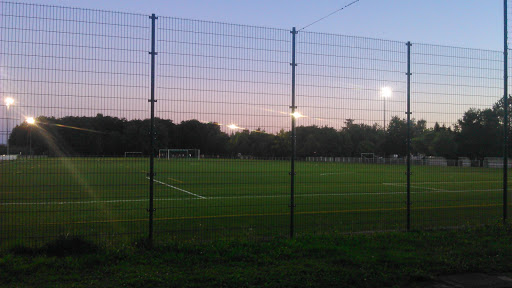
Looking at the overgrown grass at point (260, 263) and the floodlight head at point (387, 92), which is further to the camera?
the floodlight head at point (387, 92)

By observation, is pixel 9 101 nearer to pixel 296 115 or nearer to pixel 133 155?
pixel 133 155

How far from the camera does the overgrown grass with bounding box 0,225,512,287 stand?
5371 mm

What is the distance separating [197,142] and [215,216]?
13.0 ft

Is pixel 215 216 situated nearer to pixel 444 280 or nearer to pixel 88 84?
pixel 88 84

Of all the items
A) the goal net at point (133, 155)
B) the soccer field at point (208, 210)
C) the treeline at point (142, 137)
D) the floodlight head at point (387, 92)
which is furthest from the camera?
the floodlight head at point (387, 92)

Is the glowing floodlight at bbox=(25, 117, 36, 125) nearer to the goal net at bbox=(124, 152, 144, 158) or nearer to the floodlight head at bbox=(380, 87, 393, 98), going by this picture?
the goal net at bbox=(124, 152, 144, 158)

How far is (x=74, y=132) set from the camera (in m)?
7.59

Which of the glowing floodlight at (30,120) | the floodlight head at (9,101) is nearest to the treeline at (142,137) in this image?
the glowing floodlight at (30,120)

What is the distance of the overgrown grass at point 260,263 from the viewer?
537 cm

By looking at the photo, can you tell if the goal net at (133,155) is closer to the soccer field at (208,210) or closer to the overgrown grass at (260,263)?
the soccer field at (208,210)

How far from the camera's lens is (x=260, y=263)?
6.12 m

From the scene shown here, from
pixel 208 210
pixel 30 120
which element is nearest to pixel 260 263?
pixel 30 120

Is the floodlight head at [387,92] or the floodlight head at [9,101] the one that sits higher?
the floodlight head at [387,92]

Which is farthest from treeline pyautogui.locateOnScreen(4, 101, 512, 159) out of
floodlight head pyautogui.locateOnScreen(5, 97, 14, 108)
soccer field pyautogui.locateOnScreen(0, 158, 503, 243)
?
floodlight head pyautogui.locateOnScreen(5, 97, 14, 108)
